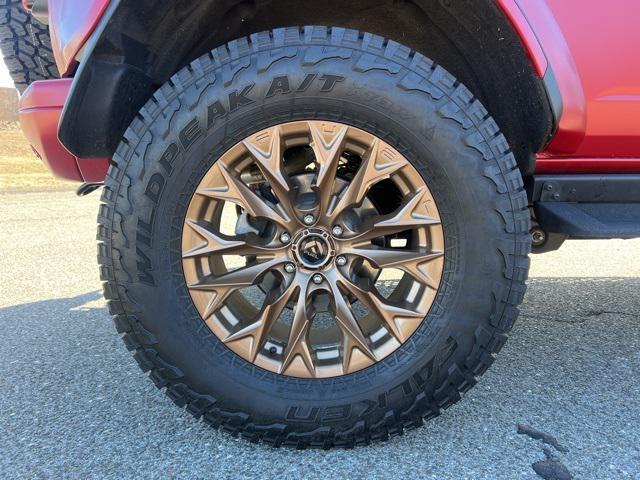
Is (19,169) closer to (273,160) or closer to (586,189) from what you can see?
(273,160)

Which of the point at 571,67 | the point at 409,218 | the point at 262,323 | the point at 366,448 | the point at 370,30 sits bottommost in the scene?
the point at 366,448

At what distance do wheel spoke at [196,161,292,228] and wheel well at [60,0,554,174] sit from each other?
1.55 feet

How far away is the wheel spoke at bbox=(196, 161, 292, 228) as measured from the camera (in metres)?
1.47

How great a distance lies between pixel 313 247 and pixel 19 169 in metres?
12.9

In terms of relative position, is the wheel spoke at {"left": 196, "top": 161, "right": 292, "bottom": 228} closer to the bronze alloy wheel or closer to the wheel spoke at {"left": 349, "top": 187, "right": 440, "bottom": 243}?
the bronze alloy wheel

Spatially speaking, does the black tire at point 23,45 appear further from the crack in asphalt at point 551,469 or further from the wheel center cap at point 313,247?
the crack in asphalt at point 551,469

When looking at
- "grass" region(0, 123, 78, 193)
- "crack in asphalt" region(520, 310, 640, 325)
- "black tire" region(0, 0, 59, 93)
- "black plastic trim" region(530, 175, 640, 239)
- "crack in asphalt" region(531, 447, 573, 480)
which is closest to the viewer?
"crack in asphalt" region(531, 447, 573, 480)

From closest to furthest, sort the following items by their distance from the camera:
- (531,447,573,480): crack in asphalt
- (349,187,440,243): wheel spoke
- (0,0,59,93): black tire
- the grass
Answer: (531,447,573,480): crack in asphalt → (349,187,440,243): wheel spoke → (0,0,59,93): black tire → the grass

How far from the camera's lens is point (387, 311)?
1.51m

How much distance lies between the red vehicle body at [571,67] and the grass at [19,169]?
5841 millimetres

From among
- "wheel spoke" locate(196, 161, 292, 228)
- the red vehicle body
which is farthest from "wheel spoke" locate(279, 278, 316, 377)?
the red vehicle body

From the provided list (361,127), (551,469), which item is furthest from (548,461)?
(361,127)

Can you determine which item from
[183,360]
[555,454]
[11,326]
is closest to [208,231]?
[183,360]

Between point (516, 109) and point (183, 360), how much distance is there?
146 cm
